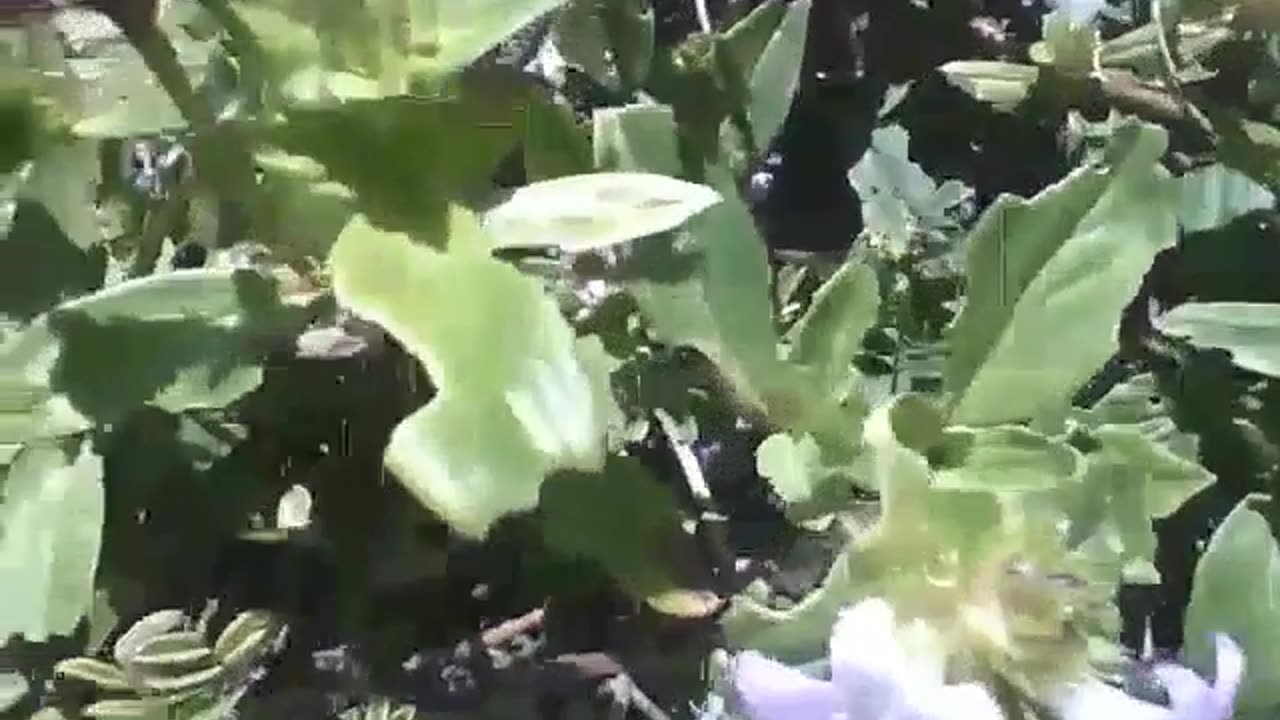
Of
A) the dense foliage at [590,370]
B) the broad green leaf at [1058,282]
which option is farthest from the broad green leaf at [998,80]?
the broad green leaf at [1058,282]

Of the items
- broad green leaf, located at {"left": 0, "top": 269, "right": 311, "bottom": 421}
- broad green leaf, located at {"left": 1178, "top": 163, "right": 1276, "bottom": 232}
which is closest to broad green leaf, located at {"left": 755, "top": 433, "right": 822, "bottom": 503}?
broad green leaf, located at {"left": 0, "top": 269, "right": 311, "bottom": 421}

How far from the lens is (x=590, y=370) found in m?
0.42

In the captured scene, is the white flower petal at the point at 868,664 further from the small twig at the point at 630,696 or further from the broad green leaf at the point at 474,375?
the small twig at the point at 630,696

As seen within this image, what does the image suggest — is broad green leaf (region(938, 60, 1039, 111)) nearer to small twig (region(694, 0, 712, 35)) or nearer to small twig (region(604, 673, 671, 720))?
small twig (region(694, 0, 712, 35))

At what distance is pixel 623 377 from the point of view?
1.55 ft

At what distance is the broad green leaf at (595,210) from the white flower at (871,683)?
0.27ft

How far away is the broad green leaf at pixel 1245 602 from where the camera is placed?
43 centimetres

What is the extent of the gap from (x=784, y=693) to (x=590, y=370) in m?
0.09

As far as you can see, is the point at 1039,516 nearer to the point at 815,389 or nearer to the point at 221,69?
the point at 815,389

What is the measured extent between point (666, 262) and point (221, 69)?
0.11 metres

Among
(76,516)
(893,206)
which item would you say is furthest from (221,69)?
(893,206)

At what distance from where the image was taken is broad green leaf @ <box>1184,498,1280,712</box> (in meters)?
0.43

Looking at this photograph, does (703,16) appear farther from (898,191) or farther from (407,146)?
(407,146)

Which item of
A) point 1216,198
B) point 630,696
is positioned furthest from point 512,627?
point 1216,198
